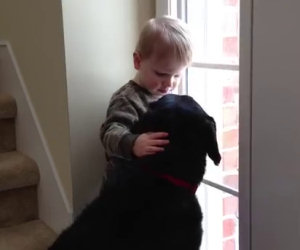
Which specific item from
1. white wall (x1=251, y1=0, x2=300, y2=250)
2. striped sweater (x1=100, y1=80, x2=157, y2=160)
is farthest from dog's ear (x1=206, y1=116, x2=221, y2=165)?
striped sweater (x1=100, y1=80, x2=157, y2=160)

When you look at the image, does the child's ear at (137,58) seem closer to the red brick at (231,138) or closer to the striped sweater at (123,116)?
the striped sweater at (123,116)

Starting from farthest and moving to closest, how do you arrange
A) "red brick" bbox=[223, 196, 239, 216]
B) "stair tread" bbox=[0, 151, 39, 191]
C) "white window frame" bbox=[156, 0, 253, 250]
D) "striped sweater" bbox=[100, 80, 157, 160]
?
"stair tread" bbox=[0, 151, 39, 191], "red brick" bbox=[223, 196, 239, 216], "striped sweater" bbox=[100, 80, 157, 160], "white window frame" bbox=[156, 0, 253, 250]

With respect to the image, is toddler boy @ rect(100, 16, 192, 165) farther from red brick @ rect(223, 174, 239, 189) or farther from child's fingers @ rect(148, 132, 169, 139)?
red brick @ rect(223, 174, 239, 189)

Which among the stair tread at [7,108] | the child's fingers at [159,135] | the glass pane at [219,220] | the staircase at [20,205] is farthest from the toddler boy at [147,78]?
the stair tread at [7,108]

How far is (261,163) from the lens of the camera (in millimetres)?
1216

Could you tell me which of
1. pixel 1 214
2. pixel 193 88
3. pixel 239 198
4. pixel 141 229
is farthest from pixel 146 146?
pixel 1 214

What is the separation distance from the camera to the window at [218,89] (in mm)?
1406

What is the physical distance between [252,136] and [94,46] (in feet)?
1.99

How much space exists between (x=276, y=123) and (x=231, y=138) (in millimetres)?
286

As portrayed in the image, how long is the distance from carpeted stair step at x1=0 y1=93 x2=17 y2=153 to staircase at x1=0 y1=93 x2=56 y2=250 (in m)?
0.08

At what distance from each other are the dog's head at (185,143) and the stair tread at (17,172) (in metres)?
0.71

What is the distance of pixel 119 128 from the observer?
1.38 meters

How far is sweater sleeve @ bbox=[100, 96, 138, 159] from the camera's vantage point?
1309mm

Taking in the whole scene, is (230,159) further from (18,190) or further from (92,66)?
(18,190)
